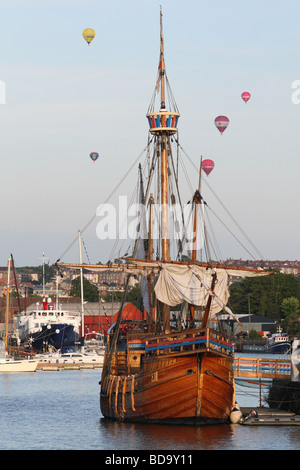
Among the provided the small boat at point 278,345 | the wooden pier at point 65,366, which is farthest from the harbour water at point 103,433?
the small boat at point 278,345

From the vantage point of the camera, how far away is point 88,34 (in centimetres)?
11219

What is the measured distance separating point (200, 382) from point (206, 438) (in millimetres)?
3658

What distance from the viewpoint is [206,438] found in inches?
1933

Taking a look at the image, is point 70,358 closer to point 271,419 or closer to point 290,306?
point 271,419

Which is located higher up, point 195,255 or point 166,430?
point 195,255

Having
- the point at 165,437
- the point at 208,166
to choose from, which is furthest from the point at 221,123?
the point at 165,437

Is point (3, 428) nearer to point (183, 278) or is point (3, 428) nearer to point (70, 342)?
point (183, 278)

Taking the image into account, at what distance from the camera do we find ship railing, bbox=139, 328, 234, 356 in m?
51.4

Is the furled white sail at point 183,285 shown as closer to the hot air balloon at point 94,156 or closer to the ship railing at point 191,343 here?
the ship railing at point 191,343

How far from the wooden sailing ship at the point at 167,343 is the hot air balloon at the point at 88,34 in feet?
146

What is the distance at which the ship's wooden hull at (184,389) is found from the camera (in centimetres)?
5209

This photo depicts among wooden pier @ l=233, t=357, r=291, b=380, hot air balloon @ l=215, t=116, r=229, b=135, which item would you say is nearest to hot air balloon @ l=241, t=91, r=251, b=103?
hot air balloon @ l=215, t=116, r=229, b=135

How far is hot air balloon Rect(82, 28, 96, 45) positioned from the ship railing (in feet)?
210
